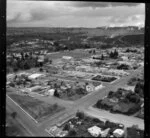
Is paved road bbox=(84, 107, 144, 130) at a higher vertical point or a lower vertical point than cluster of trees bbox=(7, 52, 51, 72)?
lower

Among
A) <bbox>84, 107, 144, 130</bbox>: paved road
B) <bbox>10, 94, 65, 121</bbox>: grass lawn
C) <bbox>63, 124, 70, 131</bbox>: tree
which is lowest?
<bbox>63, 124, 70, 131</bbox>: tree

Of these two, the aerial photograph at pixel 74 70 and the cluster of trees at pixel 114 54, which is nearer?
the aerial photograph at pixel 74 70

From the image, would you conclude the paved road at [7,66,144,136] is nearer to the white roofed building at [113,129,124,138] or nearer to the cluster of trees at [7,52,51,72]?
the white roofed building at [113,129,124,138]

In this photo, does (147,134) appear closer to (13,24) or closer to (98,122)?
(98,122)

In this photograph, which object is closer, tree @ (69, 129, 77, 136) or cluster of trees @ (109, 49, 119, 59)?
tree @ (69, 129, 77, 136)

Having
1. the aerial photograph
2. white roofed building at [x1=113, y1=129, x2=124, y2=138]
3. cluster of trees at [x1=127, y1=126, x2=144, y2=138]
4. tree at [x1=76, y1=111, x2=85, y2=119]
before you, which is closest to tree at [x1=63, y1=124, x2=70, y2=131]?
the aerial photograph

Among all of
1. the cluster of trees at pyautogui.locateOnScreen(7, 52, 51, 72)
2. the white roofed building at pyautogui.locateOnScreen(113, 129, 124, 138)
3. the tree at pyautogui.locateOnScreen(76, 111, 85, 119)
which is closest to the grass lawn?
the tree at pyautogui.locateOnScreen(76, 111, 85, 119)

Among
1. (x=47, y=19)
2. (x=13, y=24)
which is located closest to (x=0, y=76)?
(x=13, y=24)

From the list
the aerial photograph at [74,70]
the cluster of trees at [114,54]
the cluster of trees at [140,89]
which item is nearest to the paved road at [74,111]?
the aerial photograph at [74,70]

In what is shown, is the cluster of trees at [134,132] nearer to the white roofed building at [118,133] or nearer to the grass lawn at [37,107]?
the white roofed building at [118,133]
